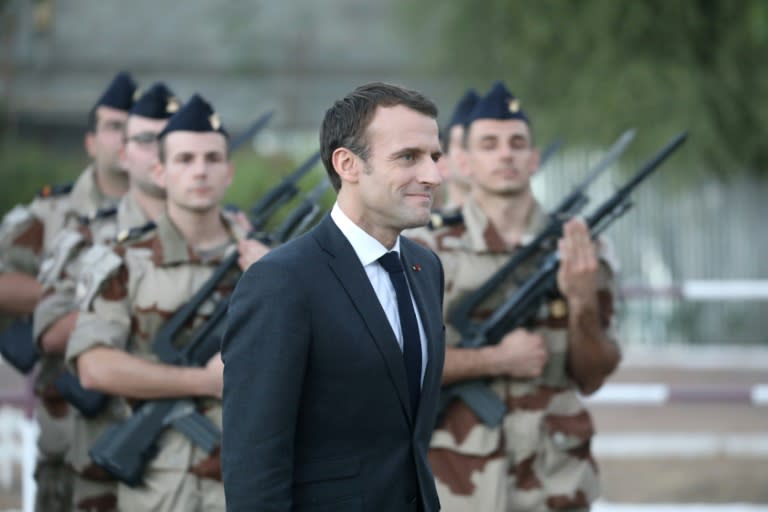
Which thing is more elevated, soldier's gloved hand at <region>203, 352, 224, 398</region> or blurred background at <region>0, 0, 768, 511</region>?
blurred background at <region>0, 0, 768, 511</region>

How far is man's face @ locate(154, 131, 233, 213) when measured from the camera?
190 inches

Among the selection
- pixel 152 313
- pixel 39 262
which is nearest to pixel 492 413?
pixel 152 313

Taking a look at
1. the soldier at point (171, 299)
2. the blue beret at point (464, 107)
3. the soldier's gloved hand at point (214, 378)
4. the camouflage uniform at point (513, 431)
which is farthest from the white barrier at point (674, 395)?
the soldier's gloved hand at point (214, 378)

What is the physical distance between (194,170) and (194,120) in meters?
0.21

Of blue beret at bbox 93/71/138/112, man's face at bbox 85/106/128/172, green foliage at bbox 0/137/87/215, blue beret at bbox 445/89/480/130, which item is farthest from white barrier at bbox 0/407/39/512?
green foliage at bbox 0/137/87/215

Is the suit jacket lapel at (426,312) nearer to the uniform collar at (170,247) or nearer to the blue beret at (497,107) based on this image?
the uniform collar at (170,247)

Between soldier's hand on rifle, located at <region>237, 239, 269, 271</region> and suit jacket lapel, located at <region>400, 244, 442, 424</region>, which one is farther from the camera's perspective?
soldier's hand on rifle, located at <region>237, 239, 269, 271</region>

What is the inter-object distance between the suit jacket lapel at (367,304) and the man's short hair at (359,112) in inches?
7.9

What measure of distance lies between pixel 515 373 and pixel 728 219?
37.0 ft

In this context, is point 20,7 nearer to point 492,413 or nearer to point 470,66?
point 470,66

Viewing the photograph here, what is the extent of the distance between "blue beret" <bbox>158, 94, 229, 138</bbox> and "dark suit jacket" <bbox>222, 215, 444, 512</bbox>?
6.27ft

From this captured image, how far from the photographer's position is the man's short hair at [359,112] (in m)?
3.10

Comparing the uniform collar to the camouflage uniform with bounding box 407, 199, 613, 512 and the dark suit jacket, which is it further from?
the dark suit jacket

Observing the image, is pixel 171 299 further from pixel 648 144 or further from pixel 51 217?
pixel 648 144
